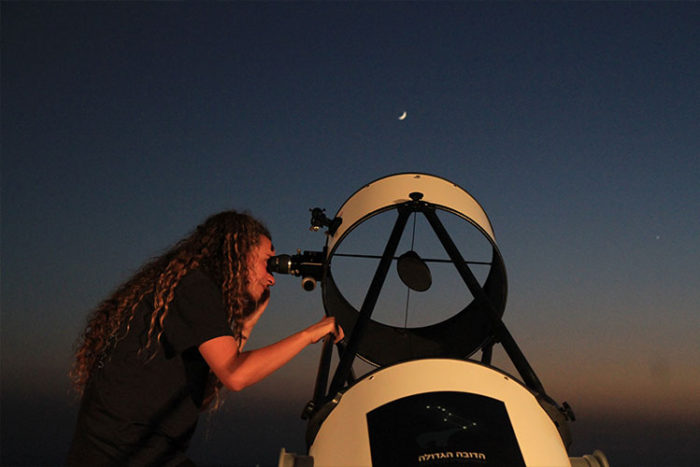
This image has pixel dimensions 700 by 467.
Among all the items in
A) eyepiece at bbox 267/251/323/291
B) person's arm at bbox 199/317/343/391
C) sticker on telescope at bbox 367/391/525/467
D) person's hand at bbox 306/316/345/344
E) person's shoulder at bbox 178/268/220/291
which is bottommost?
sticker on telescope at bbox 367/391/525/467

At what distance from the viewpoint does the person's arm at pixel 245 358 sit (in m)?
2.20

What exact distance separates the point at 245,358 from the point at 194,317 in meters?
0.27

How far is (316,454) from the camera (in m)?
1.85

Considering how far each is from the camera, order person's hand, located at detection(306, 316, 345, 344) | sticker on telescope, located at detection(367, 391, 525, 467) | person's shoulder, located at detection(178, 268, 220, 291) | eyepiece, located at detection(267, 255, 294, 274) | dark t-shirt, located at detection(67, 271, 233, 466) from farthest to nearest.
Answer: eyepiece, located at detection(267, 255, 294, 274)
person's hand, located at detection(306, 316, 345, 344)
person's shoulder, located at detection(178, 268, 220, 291)
dark t-shirt, located at detection(67, 271, 233, 466)
sticker on telescope, located at detection(367, 391, 525, 467)

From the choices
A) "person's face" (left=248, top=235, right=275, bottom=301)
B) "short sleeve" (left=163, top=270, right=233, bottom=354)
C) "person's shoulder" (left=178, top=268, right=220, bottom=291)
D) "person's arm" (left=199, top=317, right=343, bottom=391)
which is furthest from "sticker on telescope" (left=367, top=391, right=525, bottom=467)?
"person's face" (left=248, top=235, right=275, bottom=301)

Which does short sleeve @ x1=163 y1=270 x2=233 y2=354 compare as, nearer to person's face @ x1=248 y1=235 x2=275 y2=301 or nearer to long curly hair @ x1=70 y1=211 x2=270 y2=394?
long curly hair @ x1=70 y1=211 x2=270 y2=394

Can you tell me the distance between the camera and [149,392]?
2.25 meters

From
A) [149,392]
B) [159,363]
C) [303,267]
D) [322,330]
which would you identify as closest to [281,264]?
[303,267]

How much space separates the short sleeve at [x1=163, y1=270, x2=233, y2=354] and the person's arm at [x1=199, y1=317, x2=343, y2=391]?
0.04 meters

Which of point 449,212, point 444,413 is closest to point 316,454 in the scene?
point 444,413

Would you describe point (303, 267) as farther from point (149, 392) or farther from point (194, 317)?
point (149, 392)

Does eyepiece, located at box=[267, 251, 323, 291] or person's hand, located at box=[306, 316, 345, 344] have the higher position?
eyepiece, located at box=[267, 251, 323, 291]

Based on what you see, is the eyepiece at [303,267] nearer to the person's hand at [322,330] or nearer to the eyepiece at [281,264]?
the eyepiece at [281,264]

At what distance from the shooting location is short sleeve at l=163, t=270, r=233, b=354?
7.25 feet
